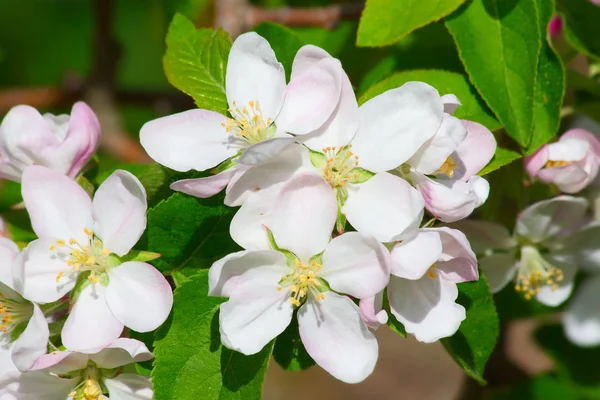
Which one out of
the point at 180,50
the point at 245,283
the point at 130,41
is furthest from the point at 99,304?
the point at 130,41

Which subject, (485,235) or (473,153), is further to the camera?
(485,235)

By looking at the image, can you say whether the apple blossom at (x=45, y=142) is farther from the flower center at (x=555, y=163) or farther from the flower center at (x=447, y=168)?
the flower center at (x=555, y=163)

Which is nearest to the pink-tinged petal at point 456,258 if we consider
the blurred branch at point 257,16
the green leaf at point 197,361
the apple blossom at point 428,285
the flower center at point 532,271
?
the apple blossom at point 428,285

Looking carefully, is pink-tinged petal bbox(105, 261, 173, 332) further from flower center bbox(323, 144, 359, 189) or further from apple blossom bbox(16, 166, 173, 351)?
flower center bbox(323, 144, 359, 189)

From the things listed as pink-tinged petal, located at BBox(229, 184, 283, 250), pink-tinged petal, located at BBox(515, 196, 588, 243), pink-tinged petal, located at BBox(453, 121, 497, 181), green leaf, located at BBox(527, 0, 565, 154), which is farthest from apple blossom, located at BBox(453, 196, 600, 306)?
pink-tinged petal, located at BBox(229, 184, 283, 250)

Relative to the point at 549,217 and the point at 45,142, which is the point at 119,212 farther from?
the point at 549,217

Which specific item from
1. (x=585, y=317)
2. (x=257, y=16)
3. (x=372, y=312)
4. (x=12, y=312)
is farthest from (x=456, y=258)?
(x=257, y=16)

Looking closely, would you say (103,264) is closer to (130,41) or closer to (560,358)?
(560,358)
